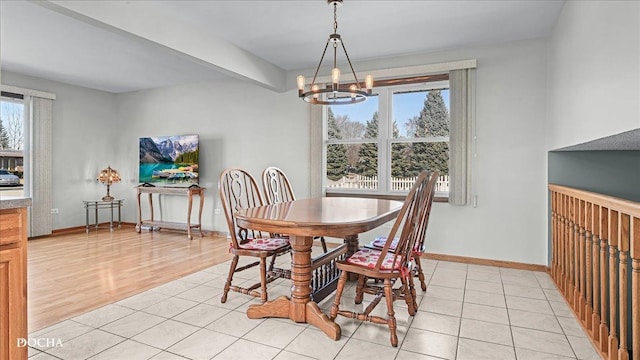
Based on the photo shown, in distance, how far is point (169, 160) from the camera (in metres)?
6.15

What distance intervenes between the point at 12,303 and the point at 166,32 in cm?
258

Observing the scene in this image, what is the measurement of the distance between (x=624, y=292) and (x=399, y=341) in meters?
1.20

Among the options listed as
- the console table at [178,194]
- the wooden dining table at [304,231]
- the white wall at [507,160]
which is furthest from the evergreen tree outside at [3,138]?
the white wall at [507,160]

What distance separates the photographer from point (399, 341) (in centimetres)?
222

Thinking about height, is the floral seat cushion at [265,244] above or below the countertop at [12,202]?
below

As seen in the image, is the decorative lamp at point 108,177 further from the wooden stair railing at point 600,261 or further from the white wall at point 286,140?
the wooden stair railing at point 600,261

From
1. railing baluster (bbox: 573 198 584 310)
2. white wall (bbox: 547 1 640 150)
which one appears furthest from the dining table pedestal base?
white wall (bbox: 547 1 640 150)

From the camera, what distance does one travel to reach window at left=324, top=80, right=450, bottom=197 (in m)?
4.46

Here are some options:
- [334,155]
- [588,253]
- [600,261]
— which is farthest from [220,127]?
[600,261]

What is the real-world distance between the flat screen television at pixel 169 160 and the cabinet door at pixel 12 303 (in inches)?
174

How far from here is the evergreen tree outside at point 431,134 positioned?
4.43 metres

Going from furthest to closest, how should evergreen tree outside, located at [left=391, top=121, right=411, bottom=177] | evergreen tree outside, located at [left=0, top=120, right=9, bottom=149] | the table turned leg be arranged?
1. evergreen tree outside, located at [left=0, top=120, right=9, bottom=149]
2. evergreen tree outside, located at [left=391, top=121, right=411, bottom=177]
3. the table turned leg

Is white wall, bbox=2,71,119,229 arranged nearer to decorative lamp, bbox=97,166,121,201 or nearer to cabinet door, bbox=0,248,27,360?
decorative lamp, bbox=97,166,121,201

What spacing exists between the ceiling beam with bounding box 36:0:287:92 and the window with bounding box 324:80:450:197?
1.31 m
